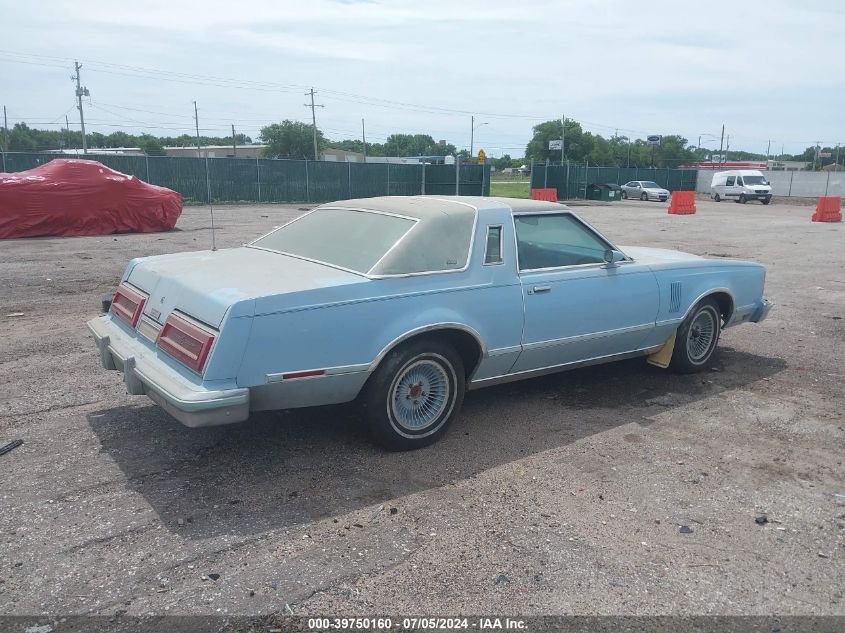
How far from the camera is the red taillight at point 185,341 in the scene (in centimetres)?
372

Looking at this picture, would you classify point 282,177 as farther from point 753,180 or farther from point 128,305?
point 128,305

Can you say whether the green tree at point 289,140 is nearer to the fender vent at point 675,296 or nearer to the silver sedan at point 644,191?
the silver sedan at point 644,191

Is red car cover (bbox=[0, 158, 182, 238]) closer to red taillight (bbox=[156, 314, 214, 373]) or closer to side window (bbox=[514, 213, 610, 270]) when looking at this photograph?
red taillight (bbox=[156, 314, 214, 373])

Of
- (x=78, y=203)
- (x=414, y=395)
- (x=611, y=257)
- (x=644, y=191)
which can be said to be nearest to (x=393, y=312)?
(x=414, y=395)

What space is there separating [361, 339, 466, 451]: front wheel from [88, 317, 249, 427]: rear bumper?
2.71ft

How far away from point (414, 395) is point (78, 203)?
586 inches

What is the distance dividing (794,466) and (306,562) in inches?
120

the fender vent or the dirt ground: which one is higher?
the fender vent

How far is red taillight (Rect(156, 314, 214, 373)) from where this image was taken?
Answer: 12.2ft

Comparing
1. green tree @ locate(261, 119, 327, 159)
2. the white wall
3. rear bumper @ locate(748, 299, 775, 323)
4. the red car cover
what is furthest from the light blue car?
green tree @ locate(261, 119, 327, 159)

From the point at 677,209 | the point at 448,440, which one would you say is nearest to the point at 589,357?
the point at 448,440

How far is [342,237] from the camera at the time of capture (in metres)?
4.89

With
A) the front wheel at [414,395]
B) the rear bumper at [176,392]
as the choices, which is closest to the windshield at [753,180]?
the front wheel at [414,395]

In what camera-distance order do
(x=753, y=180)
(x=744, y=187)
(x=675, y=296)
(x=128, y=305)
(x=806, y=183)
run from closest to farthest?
(x=128, y=305) → (x=675, y=296) → (x=744, y=187) → (x=753, y=180) → (x=806, y=183)
